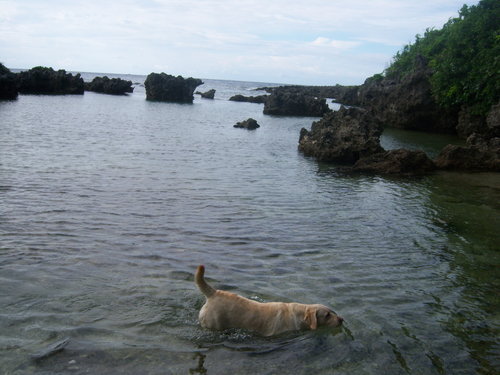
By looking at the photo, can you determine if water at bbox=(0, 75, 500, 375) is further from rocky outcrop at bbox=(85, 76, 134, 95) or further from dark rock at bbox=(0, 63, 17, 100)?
rocky outcrop at bbox=(85, 76, 134, 95)

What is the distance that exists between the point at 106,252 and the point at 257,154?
17.3 metres

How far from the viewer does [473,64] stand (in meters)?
31.1

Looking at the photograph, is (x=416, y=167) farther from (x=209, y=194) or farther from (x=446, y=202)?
(x=209, y=194)

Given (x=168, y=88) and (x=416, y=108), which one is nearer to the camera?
(x=416, y=108)

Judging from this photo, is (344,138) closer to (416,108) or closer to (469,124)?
(469,124)

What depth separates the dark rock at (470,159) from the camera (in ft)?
66.6

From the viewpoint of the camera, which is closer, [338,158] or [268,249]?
[268,249]

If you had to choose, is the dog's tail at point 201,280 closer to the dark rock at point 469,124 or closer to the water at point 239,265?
the water at point 239,265

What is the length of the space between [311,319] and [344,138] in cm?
1796

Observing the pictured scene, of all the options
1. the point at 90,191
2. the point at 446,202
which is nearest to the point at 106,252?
the point at 90,191

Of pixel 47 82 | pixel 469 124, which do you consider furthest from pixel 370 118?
pixel 47 82

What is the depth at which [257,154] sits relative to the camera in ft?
83.9

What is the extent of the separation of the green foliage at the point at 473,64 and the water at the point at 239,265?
1387 cm

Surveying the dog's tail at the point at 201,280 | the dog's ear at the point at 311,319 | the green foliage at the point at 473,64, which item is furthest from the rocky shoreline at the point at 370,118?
the dog's tail at the point at 201,280
